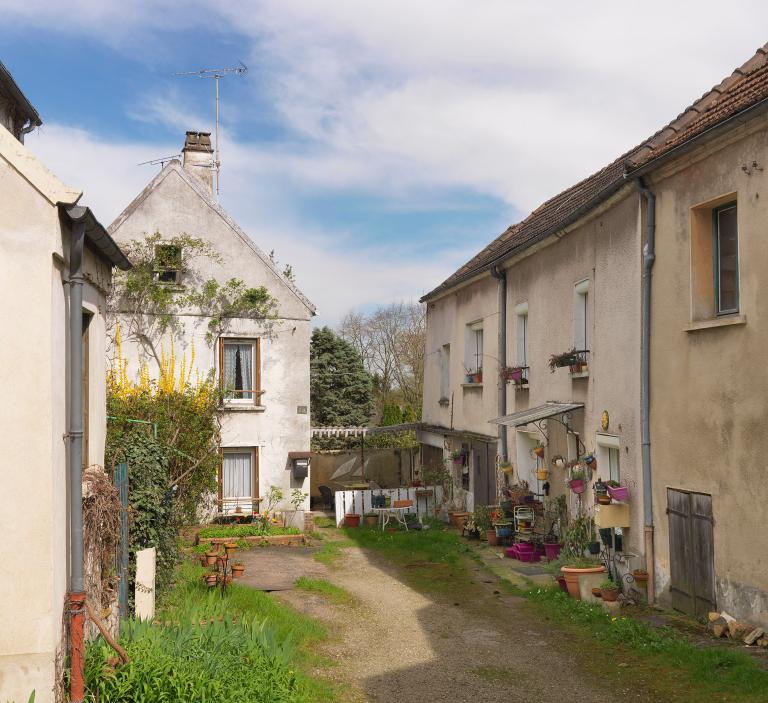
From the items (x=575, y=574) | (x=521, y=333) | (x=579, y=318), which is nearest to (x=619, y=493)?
(x=575, y=574)

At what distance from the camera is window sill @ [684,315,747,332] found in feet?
27.3

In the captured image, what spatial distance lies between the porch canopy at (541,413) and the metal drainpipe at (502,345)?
2355mm

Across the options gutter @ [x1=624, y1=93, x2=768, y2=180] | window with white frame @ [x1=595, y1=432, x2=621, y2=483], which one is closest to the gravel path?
window with white frame @ [x1=595, y1=432, x2=621, y2=483]

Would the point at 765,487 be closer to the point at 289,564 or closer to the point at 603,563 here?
the point at 603,563

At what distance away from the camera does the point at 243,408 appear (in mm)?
17438

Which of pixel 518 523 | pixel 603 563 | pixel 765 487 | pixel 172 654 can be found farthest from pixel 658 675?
pixel 518 523

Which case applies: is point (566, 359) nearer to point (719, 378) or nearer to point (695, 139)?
point (719, 378)

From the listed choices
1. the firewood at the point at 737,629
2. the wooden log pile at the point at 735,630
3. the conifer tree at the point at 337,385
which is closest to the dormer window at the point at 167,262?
the wooden log pile at the point at 735,630

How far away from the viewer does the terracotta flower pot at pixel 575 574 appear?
35.0ft

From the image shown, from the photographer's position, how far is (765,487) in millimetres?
7922

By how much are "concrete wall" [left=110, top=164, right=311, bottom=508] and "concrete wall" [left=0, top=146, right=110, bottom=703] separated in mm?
11348

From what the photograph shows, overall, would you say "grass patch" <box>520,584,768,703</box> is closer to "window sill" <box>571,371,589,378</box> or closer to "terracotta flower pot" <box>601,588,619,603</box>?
"terracotta flower pot" <box>601,588,619,603</box>

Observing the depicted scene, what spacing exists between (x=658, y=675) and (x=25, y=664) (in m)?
5.69

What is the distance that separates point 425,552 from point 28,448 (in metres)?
10.7
